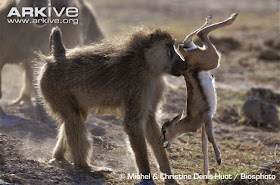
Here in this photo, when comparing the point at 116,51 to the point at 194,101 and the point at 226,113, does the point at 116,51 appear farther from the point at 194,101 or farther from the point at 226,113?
the point at 226,113

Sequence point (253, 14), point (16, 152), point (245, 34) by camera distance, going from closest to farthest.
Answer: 1. point (16, 152)
2. point (245, 34)
3. point (253, 14)

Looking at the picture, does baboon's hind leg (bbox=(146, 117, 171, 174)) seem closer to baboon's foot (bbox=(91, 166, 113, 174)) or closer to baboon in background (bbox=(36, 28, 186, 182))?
baboon in background (bbox=(36, 28, 186, 182))

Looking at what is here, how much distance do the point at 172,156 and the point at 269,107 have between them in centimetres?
233

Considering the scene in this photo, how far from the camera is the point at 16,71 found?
11703 mm

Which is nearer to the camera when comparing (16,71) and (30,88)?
(30,88)

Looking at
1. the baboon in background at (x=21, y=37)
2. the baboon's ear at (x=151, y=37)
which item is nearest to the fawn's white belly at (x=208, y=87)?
the baboon's ear at (x=151, y=37)

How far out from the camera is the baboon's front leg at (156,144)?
603 cm

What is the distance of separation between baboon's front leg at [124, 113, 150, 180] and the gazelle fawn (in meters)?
0.27

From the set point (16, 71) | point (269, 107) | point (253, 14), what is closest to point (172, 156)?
point (269, 107)

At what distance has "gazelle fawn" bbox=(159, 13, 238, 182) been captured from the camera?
5.73 meters

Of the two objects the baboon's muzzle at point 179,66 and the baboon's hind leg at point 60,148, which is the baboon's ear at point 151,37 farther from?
the baboon's hind leg at point 60,148

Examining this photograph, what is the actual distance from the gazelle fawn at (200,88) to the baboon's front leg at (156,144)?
192mm

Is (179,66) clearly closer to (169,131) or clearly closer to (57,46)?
(169,131)

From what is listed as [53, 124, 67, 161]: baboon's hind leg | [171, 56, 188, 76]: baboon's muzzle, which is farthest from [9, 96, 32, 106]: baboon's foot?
[171, 56, 188, 76]: baboon's muzzle
